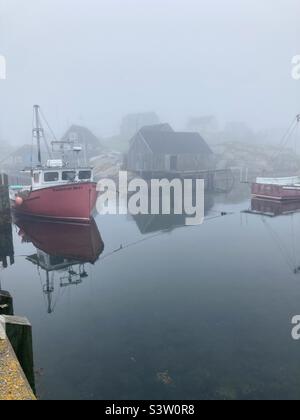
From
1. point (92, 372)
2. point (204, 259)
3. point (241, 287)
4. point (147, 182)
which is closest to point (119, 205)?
point (147, 182)

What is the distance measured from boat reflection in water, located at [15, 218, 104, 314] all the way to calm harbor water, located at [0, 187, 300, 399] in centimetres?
8

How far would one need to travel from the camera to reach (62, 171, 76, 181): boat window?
965 inches

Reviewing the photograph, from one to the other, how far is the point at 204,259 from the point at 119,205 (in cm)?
1944

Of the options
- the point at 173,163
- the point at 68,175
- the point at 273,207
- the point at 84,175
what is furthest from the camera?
the point at 173,163

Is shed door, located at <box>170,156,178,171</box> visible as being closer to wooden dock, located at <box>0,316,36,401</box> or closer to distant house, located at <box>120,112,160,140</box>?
wooden dock, located at <box>0,316,36,401</box>

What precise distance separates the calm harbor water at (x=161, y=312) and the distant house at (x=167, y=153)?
30655 mm

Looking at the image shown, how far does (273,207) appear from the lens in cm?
3173

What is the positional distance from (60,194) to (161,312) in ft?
46.1

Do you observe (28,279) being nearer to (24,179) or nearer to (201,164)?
(24,179)

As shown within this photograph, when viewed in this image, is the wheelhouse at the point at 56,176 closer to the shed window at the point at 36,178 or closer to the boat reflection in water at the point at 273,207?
the shed window at the point at 36,178

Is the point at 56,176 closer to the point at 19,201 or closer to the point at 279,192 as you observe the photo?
the point at 19,201

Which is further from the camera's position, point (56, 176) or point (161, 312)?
point (56, 176)

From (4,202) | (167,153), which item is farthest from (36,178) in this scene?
(167,153)

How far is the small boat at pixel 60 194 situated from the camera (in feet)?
74.4
